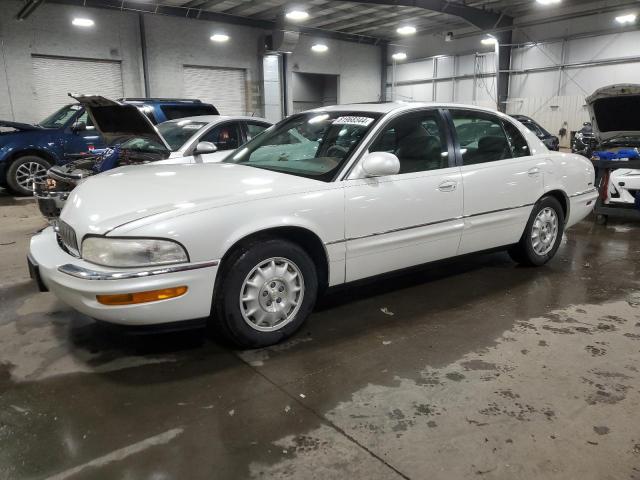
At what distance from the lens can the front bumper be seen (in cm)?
246

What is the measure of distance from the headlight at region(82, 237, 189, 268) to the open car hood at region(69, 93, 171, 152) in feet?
9.52

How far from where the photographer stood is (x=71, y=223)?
2.76m

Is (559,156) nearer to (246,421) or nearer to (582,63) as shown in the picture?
(246,421)

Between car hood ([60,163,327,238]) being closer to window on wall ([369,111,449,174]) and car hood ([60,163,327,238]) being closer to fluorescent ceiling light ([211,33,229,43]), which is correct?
window on wall ([369,111,449,174])

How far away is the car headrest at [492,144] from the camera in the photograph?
394 centimetres

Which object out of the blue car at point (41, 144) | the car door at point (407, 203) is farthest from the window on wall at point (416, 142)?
the blue car at point (41, 144)

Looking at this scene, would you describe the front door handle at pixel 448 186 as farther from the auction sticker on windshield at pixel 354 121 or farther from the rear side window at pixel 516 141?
the rear side window at pixel 516 141

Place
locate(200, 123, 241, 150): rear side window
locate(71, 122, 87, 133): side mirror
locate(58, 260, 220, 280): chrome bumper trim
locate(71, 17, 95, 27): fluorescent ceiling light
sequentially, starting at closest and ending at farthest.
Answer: locate(58, 260, 220, 280): chrome bumper trim, locate(200, 123, 241, 150): rear side window, locate(71, 122, 87, 133): side mirror, locate(71, 17, 95, 27): fluorescent ceiling light

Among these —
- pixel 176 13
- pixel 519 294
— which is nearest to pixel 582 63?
pixel 176 13

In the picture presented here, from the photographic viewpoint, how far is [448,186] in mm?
3588

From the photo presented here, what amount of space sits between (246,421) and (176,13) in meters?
15.5

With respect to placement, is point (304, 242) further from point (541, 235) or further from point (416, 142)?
point (541, 235)

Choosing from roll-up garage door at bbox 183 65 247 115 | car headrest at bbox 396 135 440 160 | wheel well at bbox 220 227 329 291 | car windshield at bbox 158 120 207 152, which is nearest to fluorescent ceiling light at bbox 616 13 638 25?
roll-up garage door at bbox 183 65 247 115

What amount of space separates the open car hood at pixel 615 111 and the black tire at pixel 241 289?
16.7 ft
